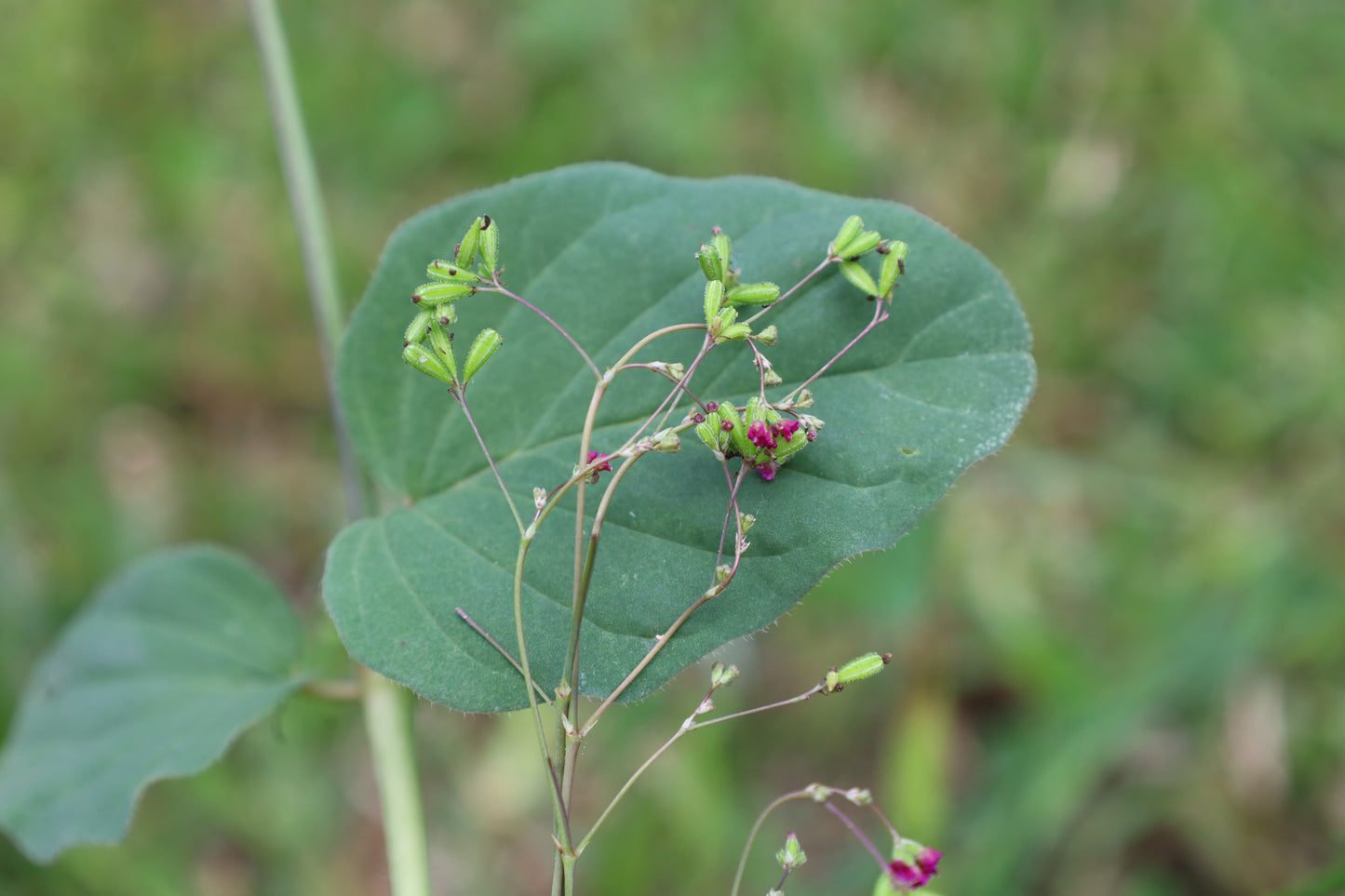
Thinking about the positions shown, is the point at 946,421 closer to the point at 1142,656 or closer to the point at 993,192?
the point at 1142,656

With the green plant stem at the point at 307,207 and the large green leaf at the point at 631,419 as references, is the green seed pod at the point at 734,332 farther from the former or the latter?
the green plant stem at the point at 307,207

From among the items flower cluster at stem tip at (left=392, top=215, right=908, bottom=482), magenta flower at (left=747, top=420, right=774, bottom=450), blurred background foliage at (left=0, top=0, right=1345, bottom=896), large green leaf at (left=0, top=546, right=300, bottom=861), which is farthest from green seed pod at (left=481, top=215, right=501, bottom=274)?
blurred background foliage at (left=0, top=0, right=1345, bottom=896)

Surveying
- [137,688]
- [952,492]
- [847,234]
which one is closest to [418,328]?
[847,234]

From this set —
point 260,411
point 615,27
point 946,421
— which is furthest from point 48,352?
point 946,421

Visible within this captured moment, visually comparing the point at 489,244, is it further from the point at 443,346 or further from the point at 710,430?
the point at 710,430

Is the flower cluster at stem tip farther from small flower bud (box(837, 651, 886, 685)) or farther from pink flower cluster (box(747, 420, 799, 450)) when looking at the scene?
small flower bud (box(837, 651, 886, 685))

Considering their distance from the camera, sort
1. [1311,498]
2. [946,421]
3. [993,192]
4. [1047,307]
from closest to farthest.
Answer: [946,421], [1311,498], [1047,307], [993,192]
